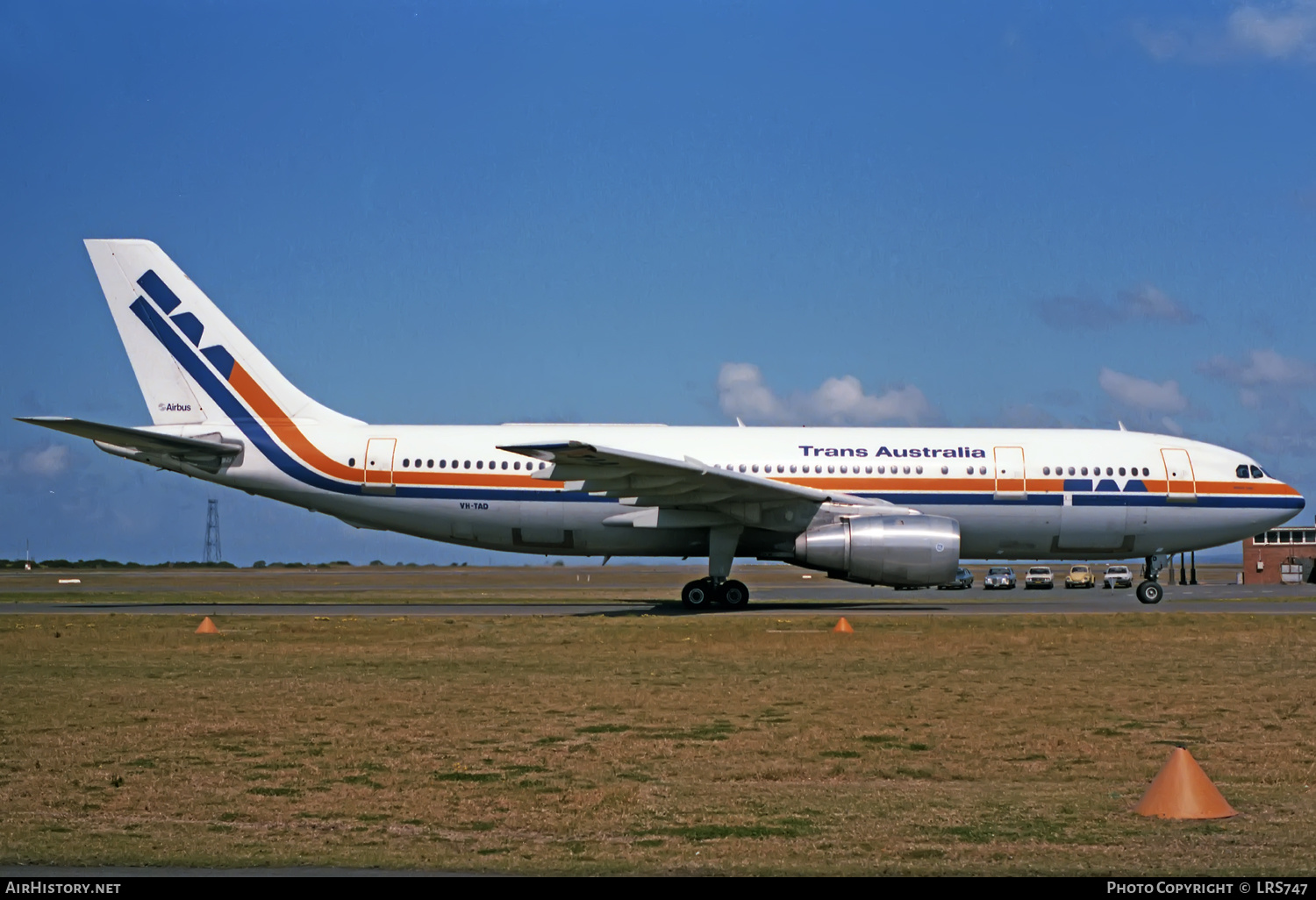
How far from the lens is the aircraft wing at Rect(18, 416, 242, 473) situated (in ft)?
88.9

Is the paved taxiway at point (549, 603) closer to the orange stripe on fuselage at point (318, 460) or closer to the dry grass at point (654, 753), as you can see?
the orange stripe on fuselage at point (318, 460)

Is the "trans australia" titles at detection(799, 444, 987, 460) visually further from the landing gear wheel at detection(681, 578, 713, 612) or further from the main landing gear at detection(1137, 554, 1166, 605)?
the main landing gear at detection(1137, 554, 1166, 605)

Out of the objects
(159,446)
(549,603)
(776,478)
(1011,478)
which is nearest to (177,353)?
(159,446)

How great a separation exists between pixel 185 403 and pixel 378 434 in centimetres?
449

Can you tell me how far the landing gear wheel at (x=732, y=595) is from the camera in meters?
28.2

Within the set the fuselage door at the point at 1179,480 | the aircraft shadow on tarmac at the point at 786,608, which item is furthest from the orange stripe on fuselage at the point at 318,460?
the fuselage door at the point at 1179,480

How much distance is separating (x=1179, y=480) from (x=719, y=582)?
34.9 feet

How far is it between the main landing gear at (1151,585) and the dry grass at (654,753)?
10266 millimetres

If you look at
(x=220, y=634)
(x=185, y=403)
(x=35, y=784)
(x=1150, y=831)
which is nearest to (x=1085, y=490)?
(x=220, y=634)

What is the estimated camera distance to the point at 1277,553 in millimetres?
71125

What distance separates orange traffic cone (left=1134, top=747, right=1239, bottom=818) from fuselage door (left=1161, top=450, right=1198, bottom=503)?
22.6 metres

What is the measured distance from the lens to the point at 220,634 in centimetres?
2156

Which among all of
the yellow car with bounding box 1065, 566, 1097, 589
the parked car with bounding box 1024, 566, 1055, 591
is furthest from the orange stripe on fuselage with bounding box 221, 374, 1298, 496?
the yellow car with bounding box 1065, 566, 1097, 589

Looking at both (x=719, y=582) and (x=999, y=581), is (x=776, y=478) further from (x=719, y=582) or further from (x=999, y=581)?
(x=999, y=581)
